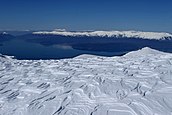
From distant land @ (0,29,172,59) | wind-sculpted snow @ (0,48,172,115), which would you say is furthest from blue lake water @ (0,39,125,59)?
wind-sculpted snow @ (0,48,172,115)

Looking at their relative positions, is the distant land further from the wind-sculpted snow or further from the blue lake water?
the wind-sculpted snow

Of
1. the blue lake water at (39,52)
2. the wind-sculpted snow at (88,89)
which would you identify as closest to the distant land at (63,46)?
the blue lake water at (39,52)

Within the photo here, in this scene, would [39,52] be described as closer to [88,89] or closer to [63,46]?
[63,46]

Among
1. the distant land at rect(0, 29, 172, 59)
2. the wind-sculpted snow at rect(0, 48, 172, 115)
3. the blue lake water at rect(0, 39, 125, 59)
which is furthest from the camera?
the distant land at rect(0, 29, 172, 59)

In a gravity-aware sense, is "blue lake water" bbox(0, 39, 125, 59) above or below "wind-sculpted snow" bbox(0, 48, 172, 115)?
below

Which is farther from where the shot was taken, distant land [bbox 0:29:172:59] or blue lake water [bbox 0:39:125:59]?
distant land [bbox 0:29:172:59]

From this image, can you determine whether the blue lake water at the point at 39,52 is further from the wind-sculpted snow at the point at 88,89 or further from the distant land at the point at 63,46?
the wind-sculpted snow at the point at 88,89

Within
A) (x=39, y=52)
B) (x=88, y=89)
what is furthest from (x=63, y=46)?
(x=88, y=89)

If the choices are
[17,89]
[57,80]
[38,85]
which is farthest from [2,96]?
[57,80]

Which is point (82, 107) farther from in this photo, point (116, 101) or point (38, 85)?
point (38, 85)
